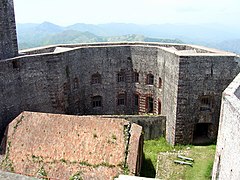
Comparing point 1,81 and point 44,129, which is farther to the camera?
point 1,81

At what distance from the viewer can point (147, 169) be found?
1909cm

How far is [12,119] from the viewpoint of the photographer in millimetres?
20594

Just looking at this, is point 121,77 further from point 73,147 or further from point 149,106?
point 73,147

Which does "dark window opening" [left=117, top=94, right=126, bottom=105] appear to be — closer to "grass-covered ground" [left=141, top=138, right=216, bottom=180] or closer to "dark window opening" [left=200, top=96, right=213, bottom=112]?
"grass-covered ground" [left=141, top=138, right=216, bottom=180]

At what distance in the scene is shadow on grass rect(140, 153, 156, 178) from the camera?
1844 cm

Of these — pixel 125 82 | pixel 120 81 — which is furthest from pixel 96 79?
pixel 125 82

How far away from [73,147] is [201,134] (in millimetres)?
11820

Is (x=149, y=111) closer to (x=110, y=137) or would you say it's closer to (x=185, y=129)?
(x=185, y=129)

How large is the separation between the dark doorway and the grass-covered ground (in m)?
0.83

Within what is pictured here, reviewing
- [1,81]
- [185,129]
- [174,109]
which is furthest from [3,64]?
[185,129]

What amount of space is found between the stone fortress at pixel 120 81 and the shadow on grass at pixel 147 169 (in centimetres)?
340

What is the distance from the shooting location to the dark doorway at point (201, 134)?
22612 mm

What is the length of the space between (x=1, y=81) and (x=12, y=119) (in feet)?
9.57

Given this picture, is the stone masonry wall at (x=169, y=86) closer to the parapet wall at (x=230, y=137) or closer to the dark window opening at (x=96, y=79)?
the dark window opening at (x=96, y=79)
